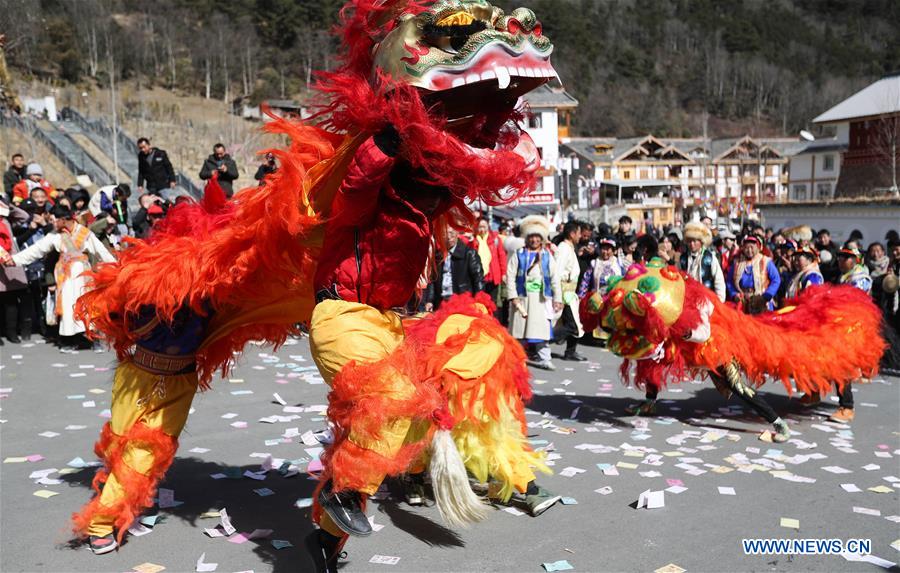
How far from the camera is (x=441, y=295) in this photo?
9062 millimetres

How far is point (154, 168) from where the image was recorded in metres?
11.2

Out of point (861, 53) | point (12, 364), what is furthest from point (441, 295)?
point (861, 53)

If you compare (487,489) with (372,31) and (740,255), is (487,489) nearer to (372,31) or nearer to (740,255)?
(372,31)

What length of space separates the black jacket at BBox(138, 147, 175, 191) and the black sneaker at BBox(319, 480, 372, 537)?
935 centimetres

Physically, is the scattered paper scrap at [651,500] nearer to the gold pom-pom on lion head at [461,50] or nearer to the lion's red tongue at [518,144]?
the lion's red tongue at [518,144]

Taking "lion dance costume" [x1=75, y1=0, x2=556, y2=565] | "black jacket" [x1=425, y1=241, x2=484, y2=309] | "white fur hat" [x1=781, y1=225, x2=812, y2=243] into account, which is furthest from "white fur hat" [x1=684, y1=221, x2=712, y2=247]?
"lion dance costume" [x1=75, y1=0, x2=556, y2=565]

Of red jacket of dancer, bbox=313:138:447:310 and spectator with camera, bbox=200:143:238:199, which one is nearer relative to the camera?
red jacket of dancer, bbox=313:138:447:310

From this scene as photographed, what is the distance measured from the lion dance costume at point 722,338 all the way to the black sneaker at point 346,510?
10.2ft

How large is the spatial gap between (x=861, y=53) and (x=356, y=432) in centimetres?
12566

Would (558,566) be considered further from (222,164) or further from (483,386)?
(222,164)

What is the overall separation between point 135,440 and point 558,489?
91.2 inches

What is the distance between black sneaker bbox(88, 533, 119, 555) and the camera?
3.56 metres

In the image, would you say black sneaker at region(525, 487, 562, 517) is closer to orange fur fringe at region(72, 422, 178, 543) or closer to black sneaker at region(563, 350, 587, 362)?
orange fur fringe at region(72, 422, 178, 543)

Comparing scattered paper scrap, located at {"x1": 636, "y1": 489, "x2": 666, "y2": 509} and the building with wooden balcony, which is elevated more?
the building with wooden balcony
